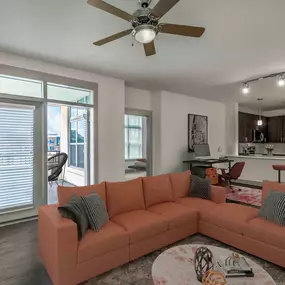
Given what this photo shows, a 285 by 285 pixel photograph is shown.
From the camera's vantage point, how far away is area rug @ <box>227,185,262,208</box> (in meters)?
4.62

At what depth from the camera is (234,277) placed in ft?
5.29

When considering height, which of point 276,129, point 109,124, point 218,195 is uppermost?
point 276,129

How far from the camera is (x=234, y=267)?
1.69m

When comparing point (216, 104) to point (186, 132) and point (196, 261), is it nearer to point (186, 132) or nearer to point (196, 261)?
point (186, 132)

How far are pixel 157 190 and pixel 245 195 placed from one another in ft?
10.0

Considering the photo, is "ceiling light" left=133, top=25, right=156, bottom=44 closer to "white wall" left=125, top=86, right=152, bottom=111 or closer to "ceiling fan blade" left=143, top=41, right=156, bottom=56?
"ceiling fan blade" left=143, top=41, right=156, bottom=56

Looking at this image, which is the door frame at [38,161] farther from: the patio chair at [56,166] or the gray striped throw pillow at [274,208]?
the gray striped throw pillow at [274,208]

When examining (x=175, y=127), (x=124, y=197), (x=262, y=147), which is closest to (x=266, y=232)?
(x=124, y=197)

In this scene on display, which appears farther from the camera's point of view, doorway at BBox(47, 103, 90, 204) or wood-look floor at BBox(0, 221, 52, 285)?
doorway at BBox(47, 103, 90, 204)

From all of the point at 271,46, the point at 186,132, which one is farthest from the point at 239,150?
the point at 271,46

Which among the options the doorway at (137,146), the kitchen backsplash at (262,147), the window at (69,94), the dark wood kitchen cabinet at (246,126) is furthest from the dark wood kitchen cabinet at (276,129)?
the window at (69,94)

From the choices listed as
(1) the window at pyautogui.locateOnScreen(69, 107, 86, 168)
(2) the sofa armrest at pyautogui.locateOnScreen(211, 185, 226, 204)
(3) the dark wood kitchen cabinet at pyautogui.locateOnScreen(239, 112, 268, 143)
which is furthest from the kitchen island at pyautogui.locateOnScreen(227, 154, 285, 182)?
(1) the window at pyautogui.locateOnScreen(69, 107, 86, 168)

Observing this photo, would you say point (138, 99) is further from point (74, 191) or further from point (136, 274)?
point (136, 274)

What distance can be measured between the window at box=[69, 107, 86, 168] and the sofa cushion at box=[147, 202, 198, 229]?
373cm
